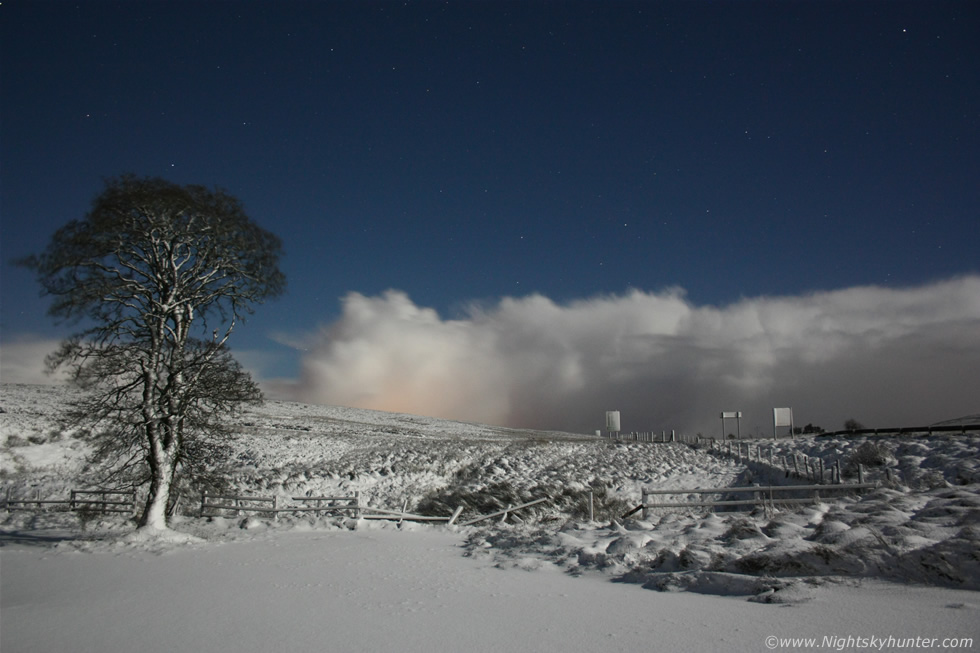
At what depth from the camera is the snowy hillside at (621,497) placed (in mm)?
9516

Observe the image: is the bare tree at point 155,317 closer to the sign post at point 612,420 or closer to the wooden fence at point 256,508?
the wooden fence at point 256,508

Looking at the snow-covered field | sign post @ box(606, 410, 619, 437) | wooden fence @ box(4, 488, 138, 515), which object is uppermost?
sign post @ box(606, 410, 619, 437)

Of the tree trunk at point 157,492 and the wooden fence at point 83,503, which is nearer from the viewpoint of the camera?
the tree trunk at point 157,492

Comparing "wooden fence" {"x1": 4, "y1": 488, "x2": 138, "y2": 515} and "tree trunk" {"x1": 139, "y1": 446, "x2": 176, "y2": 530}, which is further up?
"tree trunk" {"x1": 139, "y1": 446, "x2": 176, "y2": 530}

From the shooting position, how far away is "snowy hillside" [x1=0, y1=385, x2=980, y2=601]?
9516mm

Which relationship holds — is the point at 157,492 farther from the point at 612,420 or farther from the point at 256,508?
the point at 612,420

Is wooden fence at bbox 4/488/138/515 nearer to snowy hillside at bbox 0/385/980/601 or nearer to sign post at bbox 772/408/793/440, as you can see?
snowy hillside at bbox 0/385/980/601

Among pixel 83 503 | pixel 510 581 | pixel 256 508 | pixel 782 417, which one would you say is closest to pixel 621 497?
pixel 256 508

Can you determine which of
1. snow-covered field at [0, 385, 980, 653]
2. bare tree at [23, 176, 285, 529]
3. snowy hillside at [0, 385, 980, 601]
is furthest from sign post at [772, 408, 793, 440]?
bare tree at [23, 176, 285, 529]

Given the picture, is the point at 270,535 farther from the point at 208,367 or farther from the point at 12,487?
the point at 12,487

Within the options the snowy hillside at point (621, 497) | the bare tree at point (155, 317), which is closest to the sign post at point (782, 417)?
the snowy hillside at point (621, 497)

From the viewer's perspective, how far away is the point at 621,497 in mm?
24969

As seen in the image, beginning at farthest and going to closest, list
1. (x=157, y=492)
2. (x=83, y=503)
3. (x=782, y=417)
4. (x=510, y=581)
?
(x=782, y=417) → (x=83, y=503) → (x=157, y=492) → (x=510, y=581)

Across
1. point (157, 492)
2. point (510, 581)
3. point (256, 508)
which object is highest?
point (157, 492)
